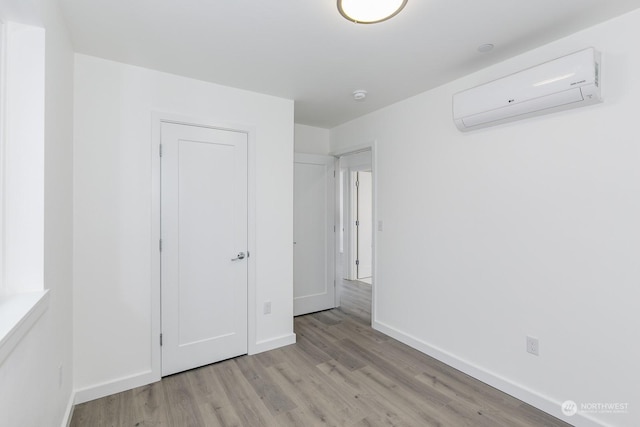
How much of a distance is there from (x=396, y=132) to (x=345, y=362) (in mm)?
2301

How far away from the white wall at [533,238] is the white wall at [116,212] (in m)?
2.10

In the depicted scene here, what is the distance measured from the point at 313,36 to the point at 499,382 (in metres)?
2.79

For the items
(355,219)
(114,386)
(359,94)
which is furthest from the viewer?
(355,219)

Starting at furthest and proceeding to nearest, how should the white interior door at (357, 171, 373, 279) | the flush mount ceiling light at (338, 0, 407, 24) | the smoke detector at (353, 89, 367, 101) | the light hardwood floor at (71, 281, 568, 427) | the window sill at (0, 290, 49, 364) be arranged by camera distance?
the white interior door at (357, 171, 373, 279)
the smoke detector at (353, 89, 367, 101)
the light hardwood floor at (71, 281, 568, 427)
the flush mount ceiling light at (338, 0, 407, 24)
the window sill at (0, 290, 49, 364)

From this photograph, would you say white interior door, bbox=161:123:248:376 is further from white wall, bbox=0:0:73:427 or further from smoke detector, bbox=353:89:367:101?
smoke detector, bbox=353:89:367:101

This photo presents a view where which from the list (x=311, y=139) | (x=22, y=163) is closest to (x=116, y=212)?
(x=22, y=163)

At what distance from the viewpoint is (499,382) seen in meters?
2.29

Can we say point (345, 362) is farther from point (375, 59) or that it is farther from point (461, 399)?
point (375, 59)

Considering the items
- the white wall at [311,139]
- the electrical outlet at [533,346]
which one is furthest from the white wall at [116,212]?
the electrical outlet at [533,346]

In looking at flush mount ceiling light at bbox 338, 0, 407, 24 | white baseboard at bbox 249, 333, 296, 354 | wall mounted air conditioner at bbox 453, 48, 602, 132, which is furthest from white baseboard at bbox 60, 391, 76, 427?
wall mounted air conditioner at bbox 453, 48, 602, 132

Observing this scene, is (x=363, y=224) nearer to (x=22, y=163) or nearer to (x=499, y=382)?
(x=499, y=382)

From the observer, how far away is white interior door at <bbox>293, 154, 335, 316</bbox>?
385cm

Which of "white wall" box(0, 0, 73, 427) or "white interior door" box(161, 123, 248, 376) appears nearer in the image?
"white wall" box(0, 0, 73, 427)

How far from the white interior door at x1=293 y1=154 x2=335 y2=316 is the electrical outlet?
7.75ft
